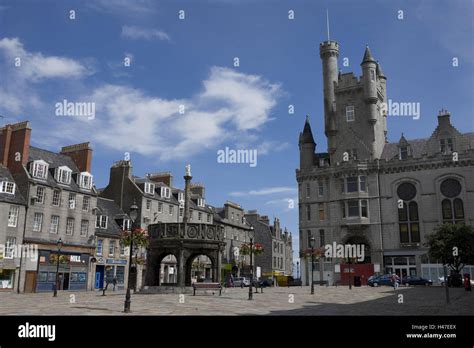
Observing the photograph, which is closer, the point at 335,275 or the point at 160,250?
the point at 160,250

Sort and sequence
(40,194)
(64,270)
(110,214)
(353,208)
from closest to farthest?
(40,194) < (64,270) < (110,214) < (353,208)

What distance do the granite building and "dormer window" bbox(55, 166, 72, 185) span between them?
3289cm

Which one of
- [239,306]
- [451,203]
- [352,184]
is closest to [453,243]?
[451,203]

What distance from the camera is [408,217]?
59.2m

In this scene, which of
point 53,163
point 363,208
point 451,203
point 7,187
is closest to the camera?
point 7,187

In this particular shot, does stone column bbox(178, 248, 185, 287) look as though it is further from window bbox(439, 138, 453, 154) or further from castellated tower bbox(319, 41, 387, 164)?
window bbox(439, 138, 453, 154)

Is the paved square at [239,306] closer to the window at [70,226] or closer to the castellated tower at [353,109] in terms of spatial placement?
the window at [70,226]

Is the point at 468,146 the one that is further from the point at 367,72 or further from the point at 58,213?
the point at 58,213

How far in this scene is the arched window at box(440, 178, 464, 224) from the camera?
185 feet

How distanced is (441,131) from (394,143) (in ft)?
24.0

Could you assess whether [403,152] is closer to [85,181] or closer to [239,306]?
[85,181]

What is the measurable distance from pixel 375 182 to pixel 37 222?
42548 mm
